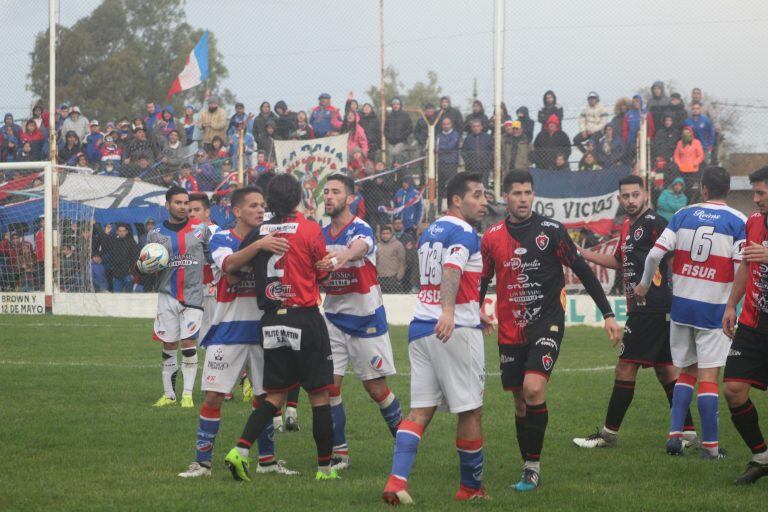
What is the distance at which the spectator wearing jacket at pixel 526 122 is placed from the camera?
21.3 meters

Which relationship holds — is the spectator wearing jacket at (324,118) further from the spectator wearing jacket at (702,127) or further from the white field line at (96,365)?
the white field line at (96,365)

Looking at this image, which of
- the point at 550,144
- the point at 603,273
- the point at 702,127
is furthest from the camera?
the point at 550,144

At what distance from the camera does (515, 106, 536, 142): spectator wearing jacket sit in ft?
70.0

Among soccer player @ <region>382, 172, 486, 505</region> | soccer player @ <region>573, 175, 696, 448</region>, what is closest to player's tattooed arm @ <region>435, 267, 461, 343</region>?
soccer player @ <region>382, 172, 486, 505</region>

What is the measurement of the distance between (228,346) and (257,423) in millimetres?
709

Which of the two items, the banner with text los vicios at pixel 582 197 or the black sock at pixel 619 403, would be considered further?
the banner with text los vicios at pixel 582 197

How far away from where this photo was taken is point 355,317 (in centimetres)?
851

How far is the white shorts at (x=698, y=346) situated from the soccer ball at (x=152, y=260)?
5285 millimetres

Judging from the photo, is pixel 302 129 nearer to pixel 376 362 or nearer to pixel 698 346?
pixel 376 362

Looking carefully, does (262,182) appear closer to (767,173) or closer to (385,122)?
(767,173)

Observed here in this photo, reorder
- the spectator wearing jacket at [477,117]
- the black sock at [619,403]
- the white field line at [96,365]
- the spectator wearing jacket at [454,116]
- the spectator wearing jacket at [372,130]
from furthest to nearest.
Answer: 1. the spectator wearing jacket at [372,130]
2. the spectator wearing jacket at [454,116]
3. the spectator wearing jacket at [477,117]
4. the white field line at [96,365]
5. the black sock at [619,403]

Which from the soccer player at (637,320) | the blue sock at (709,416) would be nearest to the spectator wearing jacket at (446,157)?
the soccer player at (637,320)

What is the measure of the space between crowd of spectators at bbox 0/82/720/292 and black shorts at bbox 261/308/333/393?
12.8 meters

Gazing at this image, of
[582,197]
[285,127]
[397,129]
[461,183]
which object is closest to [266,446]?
[461,183]
